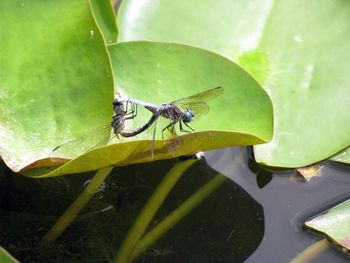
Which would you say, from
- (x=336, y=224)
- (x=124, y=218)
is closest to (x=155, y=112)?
(x=124, y=218)

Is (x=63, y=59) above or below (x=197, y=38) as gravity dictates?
above

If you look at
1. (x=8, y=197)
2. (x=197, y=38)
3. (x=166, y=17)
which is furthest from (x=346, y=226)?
(x=8, y=197)

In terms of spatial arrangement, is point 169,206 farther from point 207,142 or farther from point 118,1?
point 118,1

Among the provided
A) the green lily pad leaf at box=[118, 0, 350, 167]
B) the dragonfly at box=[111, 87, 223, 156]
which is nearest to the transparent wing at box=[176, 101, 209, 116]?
the dragonfly at box=[111, 87, 223, 156]

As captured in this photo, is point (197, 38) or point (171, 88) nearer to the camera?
point (171, 88)

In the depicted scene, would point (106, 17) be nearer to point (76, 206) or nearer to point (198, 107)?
point (198, 107)

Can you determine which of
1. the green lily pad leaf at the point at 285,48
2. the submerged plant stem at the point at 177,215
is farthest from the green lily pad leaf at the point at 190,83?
the submerged plant stem at the point at 177,215
